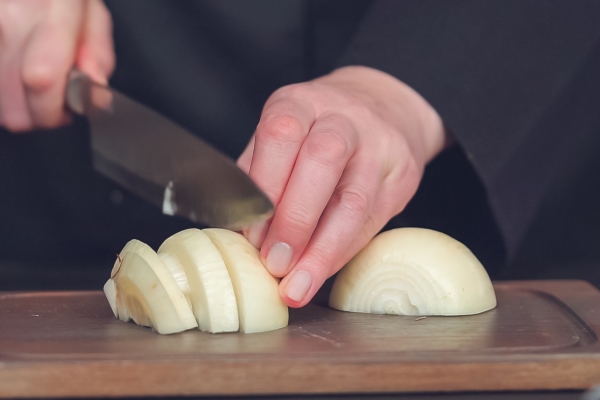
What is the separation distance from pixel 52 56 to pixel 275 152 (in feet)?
1.65

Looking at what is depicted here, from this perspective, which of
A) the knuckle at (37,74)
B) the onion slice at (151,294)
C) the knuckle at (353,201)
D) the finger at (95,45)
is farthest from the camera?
the finger at (95,45)

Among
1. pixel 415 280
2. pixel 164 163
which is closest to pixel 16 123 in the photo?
pixel 164 163

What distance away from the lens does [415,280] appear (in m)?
1.25

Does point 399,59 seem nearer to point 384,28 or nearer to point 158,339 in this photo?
point 384,28

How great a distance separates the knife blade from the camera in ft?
4.04

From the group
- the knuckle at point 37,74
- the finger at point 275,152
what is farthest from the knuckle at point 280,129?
the knuckle at point 37,74

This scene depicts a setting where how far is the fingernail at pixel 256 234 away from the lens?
1.21 metres

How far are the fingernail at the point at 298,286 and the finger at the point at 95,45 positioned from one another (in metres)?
0.60

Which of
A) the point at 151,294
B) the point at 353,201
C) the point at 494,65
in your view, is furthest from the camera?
the point at 494,65

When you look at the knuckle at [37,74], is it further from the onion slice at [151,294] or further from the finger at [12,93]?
the onion slice at [151,294]

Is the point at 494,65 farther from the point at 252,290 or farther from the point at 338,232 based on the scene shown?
the point at 252,290

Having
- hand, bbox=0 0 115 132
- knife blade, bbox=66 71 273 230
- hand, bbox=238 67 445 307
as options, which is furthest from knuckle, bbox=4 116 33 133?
hand, bbox=238 67 445 307

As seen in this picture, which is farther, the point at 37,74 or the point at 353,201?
the point at 37,74

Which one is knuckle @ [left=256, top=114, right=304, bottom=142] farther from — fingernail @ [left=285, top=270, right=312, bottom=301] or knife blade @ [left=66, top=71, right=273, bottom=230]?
fingernail @ [left=285, top=270, right=312, bottom=301]
